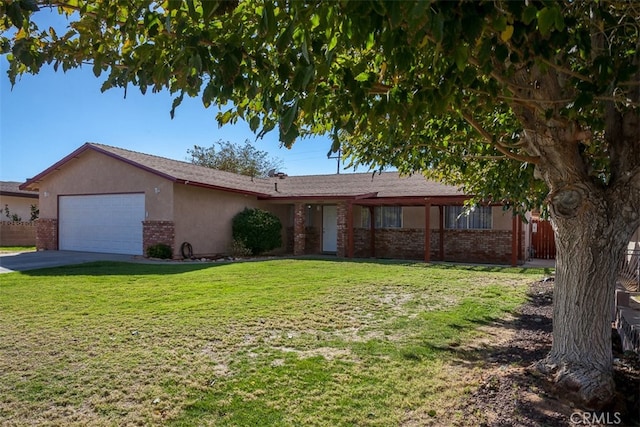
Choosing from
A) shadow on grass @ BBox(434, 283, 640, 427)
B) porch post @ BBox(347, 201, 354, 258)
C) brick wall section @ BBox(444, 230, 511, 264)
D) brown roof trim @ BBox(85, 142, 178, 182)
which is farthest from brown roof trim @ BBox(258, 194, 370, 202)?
shadow on grass @ BBox(434, 283, 640, 427)

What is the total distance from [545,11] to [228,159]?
4077 cm

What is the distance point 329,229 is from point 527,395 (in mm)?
17440

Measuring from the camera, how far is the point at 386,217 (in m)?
19.8

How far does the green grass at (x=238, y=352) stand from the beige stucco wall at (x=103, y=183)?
7424 millimetres

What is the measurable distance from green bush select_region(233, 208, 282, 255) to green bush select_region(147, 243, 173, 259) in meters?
3.21

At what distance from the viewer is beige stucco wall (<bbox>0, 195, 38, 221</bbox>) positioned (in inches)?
1045

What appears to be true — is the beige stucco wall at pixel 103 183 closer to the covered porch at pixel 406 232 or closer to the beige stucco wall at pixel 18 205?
the covered porch at pixel 406 232

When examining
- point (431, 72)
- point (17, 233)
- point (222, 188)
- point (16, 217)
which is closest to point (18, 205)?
point (16, 217)

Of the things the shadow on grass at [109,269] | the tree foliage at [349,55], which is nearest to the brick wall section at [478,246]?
the shadow on grass at [109,269]

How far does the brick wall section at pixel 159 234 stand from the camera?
16.7m

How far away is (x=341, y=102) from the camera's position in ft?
10.3

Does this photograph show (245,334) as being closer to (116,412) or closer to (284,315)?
(284,315)

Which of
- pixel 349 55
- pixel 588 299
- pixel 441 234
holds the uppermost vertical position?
pixel 349 55

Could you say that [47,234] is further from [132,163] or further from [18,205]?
[18,205]
